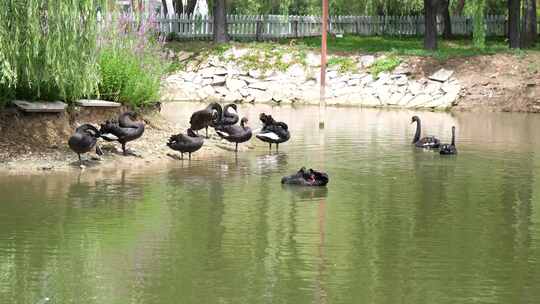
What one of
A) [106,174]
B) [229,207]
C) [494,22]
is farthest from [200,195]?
[494,22]

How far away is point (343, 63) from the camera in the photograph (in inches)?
1747

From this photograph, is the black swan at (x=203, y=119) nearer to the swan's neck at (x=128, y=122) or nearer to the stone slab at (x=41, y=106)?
the swan's neck at (x=128, y=122)

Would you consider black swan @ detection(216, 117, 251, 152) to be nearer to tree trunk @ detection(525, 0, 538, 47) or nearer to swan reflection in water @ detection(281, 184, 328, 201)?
swan reflection in water @ detection(281, 184, 328, 201)

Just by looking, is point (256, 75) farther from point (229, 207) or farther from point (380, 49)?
point (229, 207)

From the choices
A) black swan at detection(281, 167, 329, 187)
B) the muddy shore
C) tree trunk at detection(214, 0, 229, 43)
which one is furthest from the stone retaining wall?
black swan at detection(281, 167, 329, 187)

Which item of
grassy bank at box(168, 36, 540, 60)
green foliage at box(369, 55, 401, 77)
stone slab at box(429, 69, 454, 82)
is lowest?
stone slab at box(429, 69, 454, 82)

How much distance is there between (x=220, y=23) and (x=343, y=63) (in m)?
7.45

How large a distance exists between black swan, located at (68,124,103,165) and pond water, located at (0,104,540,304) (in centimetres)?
51

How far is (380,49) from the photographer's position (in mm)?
46844

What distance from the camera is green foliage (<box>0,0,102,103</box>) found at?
64.3ft

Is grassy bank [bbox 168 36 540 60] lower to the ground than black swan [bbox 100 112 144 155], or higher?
higher

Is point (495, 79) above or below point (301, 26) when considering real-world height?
below

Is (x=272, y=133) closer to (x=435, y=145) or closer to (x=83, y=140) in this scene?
(x=435, y=145)

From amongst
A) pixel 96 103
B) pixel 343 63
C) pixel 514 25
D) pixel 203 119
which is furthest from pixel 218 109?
pixel 514 25
